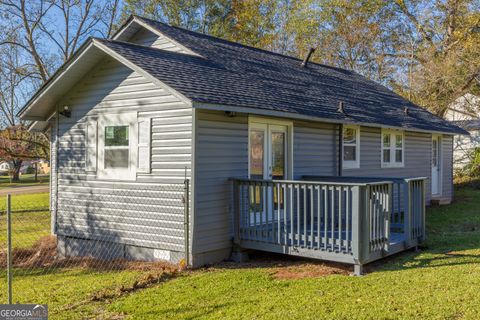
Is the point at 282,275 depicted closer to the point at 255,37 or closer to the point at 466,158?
the point at 466,158

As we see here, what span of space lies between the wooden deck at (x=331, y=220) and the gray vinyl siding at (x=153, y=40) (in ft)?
14.9

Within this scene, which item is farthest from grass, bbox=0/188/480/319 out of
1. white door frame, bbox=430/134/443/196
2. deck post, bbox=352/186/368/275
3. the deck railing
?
white door frame, bbox=430/134/443/196

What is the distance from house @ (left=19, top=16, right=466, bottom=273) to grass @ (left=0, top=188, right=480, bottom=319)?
66 centimetres

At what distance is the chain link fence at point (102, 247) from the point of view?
7.14 m

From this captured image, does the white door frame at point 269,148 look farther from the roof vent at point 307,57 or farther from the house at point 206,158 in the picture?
the roof vent at point 307,57

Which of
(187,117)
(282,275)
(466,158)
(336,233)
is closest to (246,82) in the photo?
(187,117)

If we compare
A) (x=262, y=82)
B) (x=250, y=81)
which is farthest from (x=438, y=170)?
(x=250, y=81)

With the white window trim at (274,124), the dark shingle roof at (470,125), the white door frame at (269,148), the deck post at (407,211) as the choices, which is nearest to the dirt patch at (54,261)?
the white door frame at (269,148)

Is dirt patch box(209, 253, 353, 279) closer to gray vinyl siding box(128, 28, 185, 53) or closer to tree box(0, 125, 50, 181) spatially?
gray vinyl siding box(128, 28, 185, 53)

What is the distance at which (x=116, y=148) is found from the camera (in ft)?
30.6

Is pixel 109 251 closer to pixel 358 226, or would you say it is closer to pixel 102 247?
pixel 102 247

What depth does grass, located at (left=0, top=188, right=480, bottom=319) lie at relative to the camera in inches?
213

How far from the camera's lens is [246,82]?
998 centimetres

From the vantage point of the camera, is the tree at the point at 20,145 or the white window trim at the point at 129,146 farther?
the tree at the point at 20,145
